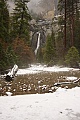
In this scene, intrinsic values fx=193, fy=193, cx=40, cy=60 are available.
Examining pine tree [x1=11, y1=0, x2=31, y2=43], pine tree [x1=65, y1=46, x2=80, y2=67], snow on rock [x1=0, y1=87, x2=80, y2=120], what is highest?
pine tree [x1=11, y1=0, x2=31, y2=43]

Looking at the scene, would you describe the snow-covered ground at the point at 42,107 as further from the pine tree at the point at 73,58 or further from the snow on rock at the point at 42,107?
the pine tree at the point at 73,58

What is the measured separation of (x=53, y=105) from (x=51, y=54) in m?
29.5

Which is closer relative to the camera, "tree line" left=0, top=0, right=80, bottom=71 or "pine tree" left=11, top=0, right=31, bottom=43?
"tree line" left=0, top=0, right=80, bottom=71

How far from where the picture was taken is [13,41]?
28.1 meters

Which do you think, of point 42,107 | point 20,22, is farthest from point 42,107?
point 20,22

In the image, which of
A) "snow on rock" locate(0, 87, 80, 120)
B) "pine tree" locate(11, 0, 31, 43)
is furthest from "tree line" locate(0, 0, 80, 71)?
"snow on rock" locate(0, 87, 80, 120)

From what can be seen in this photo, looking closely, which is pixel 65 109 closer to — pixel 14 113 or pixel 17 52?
pixel 14 113

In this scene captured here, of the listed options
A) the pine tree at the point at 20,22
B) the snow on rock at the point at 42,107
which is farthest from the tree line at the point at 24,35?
the snow on rock at the point at 42,107

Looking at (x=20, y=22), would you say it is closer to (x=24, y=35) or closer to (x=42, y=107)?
(x=24, y=35)

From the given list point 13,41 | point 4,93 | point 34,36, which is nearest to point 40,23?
point 34,36

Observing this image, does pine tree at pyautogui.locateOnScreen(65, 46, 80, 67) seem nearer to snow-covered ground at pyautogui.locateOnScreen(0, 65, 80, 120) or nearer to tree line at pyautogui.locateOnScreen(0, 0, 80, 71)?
tree line at pyautogui.locateOnScreen(0, 0, 80, 71)

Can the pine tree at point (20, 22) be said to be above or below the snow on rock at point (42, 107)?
above

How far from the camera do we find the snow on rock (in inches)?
226

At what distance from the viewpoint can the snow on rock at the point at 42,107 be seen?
5746 mm
